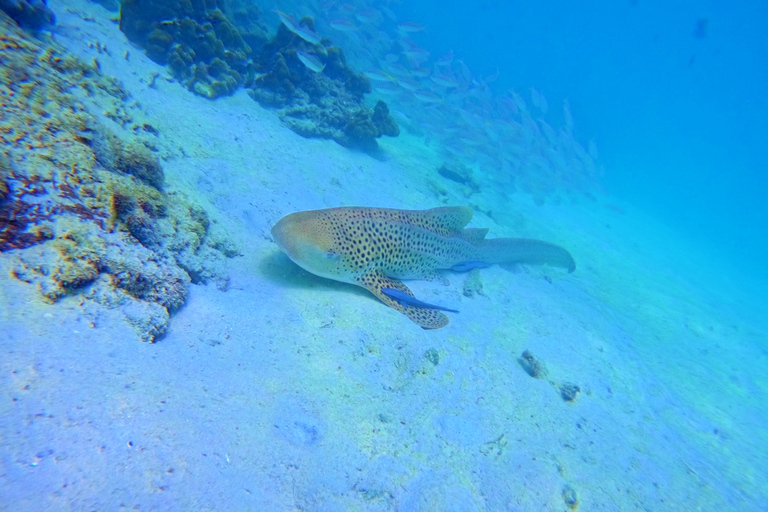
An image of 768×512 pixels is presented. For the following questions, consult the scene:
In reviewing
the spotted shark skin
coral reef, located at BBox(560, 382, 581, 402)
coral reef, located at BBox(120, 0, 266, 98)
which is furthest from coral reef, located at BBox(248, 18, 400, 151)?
coral reef, located at BBox(560, 382, 581, 402)

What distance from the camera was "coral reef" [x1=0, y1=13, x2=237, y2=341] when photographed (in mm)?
2424

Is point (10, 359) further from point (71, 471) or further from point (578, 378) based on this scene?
point (578, 378)

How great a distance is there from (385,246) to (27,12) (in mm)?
6941

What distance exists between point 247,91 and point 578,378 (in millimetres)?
10299

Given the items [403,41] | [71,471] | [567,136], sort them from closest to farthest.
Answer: [71,471], [403,41], [567,136]

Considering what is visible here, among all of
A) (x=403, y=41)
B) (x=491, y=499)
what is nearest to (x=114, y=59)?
(x=491, y=499)

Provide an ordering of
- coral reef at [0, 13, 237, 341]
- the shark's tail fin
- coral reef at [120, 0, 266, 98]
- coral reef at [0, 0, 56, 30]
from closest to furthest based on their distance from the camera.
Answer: coral reef at [0, 13, 237, 341]
coral reef at [0, 0, 56, 30]
the shark's tail fin
coral reef at [120, 0, 266, 98]

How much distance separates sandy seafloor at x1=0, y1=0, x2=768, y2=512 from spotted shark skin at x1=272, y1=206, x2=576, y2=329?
11.4 inches

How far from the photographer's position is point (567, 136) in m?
25.3

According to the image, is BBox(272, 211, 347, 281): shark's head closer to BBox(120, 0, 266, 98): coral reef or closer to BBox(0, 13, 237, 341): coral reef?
BBox(0, 13, 237, 341): coral reef

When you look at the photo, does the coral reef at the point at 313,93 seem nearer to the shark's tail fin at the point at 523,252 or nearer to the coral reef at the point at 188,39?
the coral reef at the point at 188,39

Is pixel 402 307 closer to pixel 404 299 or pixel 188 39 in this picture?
pixel 404 299

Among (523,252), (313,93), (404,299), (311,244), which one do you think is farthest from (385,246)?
(313,93)

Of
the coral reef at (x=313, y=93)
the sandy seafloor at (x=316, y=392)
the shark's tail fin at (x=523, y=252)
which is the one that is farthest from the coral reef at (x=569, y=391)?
the coral reef at (x=313, y=93)
